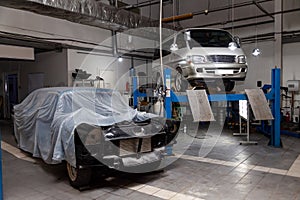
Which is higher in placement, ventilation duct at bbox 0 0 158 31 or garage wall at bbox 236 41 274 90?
ventilation duct at bbox 0 0 158 31

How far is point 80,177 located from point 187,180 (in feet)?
4.84

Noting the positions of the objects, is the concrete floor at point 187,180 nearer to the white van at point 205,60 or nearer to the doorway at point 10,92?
the white van at point 205,60

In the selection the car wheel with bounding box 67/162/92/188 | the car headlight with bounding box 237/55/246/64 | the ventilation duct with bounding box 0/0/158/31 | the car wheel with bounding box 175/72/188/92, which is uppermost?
the ventilation duct with bounding box 0/0/158/31

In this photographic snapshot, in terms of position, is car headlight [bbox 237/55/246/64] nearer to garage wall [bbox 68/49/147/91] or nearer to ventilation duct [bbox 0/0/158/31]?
ventilation duct [bbox 0/0/158/31]

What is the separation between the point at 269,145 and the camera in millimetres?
5746

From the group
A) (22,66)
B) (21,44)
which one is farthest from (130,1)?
(22,66)

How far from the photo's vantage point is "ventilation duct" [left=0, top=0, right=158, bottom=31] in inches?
197

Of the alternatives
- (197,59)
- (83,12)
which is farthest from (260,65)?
(83,12)

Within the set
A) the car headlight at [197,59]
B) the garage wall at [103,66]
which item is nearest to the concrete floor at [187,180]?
the car headlight at [197,59]

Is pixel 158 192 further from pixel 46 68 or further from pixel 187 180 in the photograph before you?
pixel 46 68

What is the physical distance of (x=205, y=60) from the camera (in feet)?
19.9

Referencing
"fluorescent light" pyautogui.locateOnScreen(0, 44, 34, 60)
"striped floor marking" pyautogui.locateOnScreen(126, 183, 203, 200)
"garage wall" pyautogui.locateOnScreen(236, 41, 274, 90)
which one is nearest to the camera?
"striped floor marking" pyautogui.locateOnScreen(126, 183, 203, 200)

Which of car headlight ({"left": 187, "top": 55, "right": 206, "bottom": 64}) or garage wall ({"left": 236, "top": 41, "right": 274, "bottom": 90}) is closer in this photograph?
car headlight ({"left": 187, "top": 55, "right": 206, "bottom": 64})

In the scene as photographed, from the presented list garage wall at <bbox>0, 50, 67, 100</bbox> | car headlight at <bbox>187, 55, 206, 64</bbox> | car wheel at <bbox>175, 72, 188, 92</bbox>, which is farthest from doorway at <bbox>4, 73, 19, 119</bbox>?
car headlight at <bbox>187, 55, 206, 64</bbox>
